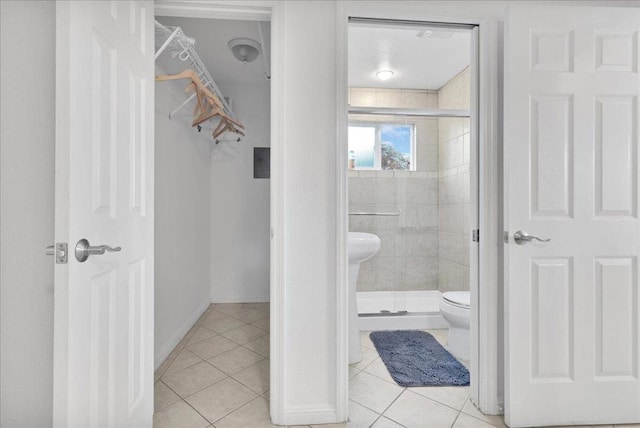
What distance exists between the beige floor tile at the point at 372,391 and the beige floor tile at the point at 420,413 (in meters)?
0.05

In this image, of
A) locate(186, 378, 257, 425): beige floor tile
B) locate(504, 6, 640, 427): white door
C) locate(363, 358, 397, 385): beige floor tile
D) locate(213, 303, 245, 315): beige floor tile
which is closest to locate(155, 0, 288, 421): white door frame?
locate(186, 378, 257, 425): beige floor tile

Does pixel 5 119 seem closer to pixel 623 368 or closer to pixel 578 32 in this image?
pixel 578 32

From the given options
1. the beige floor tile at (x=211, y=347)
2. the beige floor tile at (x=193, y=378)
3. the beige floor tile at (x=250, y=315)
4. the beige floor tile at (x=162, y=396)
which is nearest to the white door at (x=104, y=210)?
the beige floor tile at (x=162, y=396)

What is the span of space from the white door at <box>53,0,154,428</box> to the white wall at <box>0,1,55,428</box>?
0.78 feet

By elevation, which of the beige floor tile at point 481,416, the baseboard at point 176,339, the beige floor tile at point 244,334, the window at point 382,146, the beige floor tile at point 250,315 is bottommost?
the beige floor tile at point 481,416

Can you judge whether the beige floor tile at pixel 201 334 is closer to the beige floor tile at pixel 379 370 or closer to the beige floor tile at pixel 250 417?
the beige floor tile at pixel 250 417

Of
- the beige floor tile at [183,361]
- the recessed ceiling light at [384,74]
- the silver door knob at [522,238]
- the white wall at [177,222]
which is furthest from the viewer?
the recessed ceiling light at [384,74]

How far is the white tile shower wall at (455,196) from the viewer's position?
3072 millimetres

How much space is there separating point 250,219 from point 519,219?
106 inches

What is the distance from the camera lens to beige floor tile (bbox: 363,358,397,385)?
2.00 meters

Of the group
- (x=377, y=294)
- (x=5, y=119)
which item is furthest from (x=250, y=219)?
(x=5, y=119)

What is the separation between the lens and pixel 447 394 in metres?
1.83

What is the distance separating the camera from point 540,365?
5.04 feet

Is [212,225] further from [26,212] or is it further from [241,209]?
[26,212]
